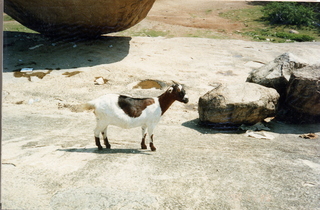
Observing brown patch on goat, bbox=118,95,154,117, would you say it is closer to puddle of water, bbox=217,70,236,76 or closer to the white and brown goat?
the white and brown goat

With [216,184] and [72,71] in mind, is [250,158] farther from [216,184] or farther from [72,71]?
[72,71]

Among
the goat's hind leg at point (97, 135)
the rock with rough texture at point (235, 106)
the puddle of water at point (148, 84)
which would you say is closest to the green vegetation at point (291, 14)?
the puddle of water at point (148, 84)

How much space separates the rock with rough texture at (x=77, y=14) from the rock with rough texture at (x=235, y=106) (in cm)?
535

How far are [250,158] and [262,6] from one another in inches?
707

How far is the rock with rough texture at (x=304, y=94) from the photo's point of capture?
7.41 m

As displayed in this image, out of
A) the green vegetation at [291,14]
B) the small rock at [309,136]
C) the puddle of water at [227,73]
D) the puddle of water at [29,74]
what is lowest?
the puddle of water at [29,74]

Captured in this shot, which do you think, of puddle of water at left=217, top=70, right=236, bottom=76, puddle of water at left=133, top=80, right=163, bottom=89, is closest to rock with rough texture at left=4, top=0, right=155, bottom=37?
puddle of water at left=133, top=80, right=163, bottom=89

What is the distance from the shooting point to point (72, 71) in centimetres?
993

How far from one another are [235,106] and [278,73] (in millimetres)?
2185

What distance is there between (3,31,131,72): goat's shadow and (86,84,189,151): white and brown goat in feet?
19.7

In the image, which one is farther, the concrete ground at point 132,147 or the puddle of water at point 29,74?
the puddle of water at point 29,74

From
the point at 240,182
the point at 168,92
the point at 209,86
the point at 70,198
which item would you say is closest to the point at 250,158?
the point at 240,182

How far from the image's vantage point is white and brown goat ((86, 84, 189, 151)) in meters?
4.57

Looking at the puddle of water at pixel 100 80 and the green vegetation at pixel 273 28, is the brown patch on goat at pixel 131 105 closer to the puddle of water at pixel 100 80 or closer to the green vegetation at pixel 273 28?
the puddle of water at pixel 100 80
